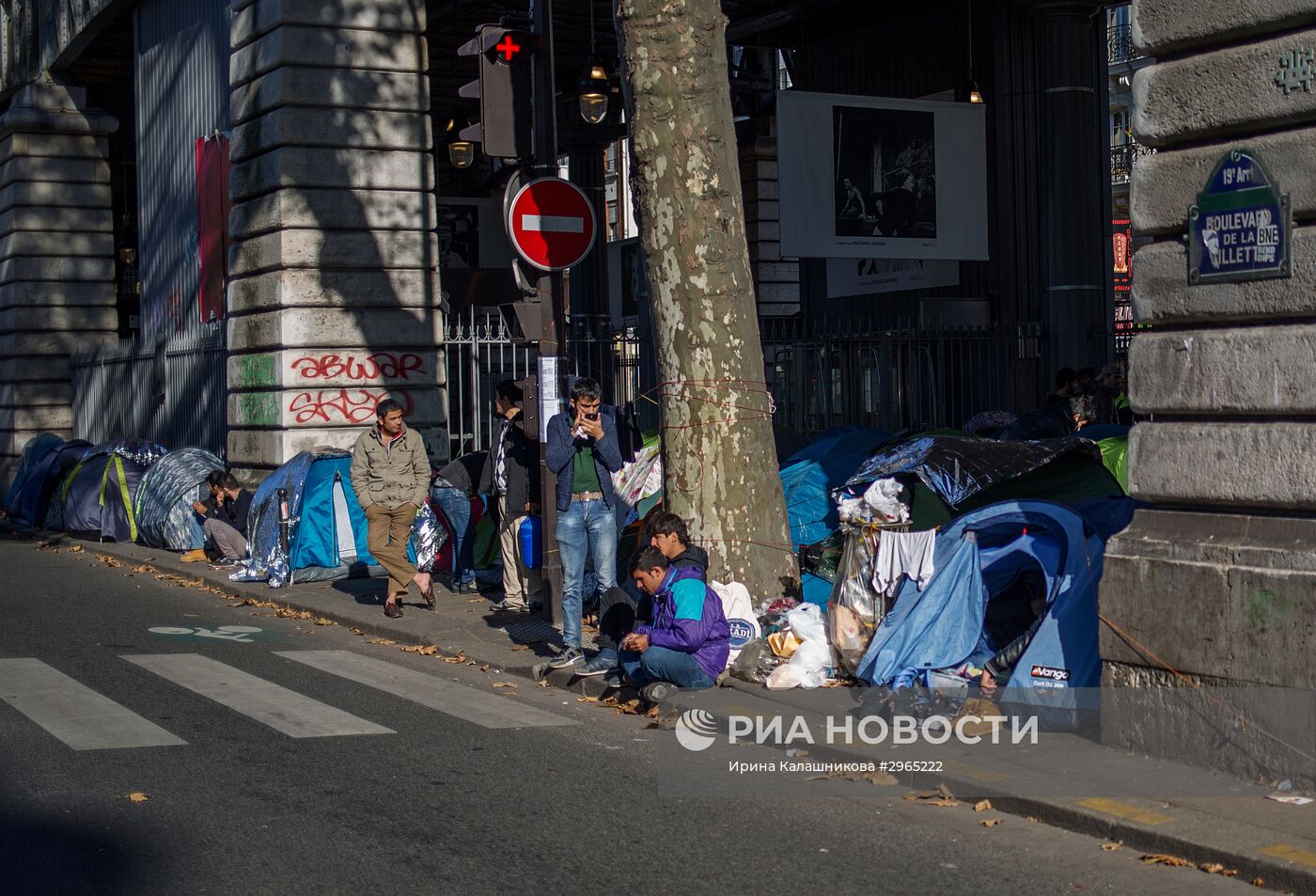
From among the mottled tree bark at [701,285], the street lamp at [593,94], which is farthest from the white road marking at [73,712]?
the street lamp at [593,94]

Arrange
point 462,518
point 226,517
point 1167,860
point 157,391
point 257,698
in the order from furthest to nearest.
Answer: point 157,391 → point 226,517 → point 462,518 → point 257,698 → point 1167,860

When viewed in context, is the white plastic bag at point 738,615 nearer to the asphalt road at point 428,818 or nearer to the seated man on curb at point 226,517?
the asphalt road at point 428,818

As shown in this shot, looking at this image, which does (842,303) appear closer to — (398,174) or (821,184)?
(821,184)

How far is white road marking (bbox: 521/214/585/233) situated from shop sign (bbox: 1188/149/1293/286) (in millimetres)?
4968

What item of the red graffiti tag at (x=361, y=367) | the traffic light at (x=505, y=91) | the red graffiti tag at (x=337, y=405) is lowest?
the red graffiti tag at (x=337, y=405)

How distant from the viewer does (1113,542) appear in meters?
7.33

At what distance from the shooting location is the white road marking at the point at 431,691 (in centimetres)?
880

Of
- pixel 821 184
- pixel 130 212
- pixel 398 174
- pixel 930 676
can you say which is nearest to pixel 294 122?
pixel 398 174

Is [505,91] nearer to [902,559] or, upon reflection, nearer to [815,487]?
[815,487]

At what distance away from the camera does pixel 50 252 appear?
96.0 ft

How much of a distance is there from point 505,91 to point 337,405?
25.6 ft

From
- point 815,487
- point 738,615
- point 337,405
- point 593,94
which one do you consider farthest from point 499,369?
point 738,615

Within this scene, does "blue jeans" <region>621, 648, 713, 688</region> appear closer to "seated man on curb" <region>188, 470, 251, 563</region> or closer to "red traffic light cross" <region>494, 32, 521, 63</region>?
"red traffic light cross" <region>494, 32, 521, 63</region>

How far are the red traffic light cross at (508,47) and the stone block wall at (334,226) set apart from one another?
24.0ft
